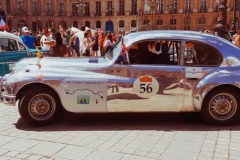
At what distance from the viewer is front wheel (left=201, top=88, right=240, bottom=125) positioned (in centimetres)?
539

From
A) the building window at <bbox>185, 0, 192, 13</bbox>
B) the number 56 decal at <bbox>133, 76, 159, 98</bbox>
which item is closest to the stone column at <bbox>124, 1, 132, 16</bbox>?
the building window at <bbox>185, 0, 192, 13</bbox>

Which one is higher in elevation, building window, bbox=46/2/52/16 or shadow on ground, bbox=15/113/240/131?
building window, bbox=46/2/52/16

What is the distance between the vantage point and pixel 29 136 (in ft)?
16.0

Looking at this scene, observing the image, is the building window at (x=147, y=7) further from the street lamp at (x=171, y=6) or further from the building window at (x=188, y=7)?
the building window at (x=188, y=7)

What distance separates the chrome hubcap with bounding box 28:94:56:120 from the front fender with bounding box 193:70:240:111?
2.64 metres

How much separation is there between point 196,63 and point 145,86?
3.42 feet

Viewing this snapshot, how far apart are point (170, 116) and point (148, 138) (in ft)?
4.56

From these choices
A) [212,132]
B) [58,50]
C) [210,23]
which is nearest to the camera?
[212,132]

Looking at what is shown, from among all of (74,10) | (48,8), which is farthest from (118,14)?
(48,8)

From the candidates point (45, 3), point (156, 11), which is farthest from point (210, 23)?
point (45, 3)

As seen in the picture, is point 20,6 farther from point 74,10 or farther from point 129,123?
point 129,123

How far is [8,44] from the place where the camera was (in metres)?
8.68

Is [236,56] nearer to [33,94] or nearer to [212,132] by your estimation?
[212,132]

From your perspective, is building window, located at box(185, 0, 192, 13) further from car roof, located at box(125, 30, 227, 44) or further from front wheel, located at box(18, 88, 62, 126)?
front wheel, located at box(18, 88, 62, 126)
